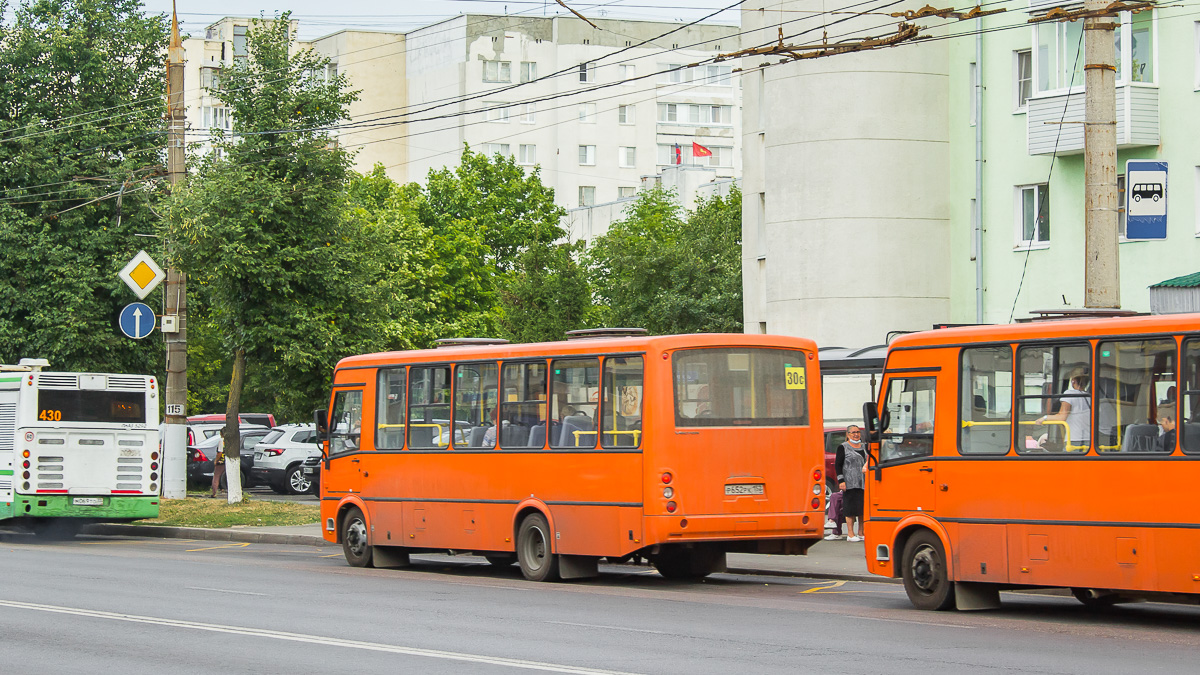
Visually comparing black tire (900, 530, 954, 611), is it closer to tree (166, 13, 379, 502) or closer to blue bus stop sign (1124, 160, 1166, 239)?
blue bus stop sign (1124, 160, 1166, 239)

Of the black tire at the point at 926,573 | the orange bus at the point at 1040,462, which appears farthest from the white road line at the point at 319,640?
the black tire at the point at 926,573

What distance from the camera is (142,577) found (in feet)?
60.8

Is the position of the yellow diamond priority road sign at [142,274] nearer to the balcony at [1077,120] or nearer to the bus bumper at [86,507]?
the bus bumper at [86,507]

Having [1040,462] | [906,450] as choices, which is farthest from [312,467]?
[1040,462]

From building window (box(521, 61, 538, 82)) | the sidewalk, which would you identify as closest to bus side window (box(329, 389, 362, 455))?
the sidewalk

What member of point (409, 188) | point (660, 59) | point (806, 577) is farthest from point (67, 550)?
point (660, 59)

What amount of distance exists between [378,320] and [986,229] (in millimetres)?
14759

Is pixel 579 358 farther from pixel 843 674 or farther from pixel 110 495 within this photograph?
pixel 110 495

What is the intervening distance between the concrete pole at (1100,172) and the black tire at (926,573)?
126 inches

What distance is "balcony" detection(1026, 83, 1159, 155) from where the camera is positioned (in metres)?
32.9

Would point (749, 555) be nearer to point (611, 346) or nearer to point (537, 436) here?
point (537, 436)

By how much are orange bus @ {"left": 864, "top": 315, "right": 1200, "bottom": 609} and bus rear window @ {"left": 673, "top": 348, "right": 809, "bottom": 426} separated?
2.21 meters

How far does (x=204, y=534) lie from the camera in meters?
27.4

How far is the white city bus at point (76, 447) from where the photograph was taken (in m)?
26.1
